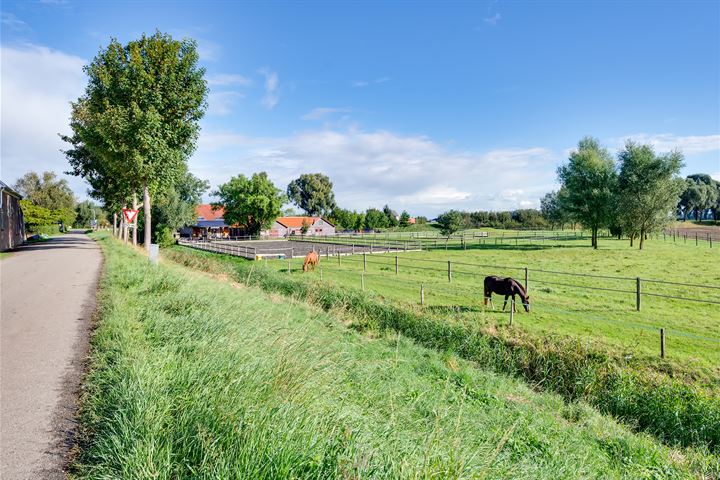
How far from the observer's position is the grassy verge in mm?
6727

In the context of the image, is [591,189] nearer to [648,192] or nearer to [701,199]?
[648,192]

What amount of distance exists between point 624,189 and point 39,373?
4713 cm

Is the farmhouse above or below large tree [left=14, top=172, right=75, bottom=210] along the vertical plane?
below

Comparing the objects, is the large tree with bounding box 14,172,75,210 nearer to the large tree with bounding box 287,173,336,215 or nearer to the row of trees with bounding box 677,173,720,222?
the large tree with bounding box 287,173,336,215

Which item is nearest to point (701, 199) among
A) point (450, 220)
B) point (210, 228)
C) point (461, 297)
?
point (450, 220)

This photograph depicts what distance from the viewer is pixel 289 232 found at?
90.4 meters

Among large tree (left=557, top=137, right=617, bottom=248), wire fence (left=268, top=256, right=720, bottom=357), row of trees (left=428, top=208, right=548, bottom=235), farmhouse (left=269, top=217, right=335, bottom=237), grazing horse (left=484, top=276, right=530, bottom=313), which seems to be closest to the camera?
wire fence (left=268, top=256, right=720, bottom=357)

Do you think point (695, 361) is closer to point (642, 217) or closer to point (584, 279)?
point (584, 279)

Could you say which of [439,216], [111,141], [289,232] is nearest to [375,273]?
[111,141]

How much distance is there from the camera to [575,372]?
8609 millimetres

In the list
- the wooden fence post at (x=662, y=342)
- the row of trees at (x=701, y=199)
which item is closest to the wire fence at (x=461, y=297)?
the wooden fence post at (x=662, y=342)

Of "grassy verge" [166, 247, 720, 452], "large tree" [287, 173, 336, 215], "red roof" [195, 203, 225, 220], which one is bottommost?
"grassy verge" [166, 247, 720, 452]

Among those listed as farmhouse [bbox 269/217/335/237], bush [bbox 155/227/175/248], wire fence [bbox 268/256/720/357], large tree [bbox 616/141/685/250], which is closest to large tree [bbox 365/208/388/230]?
farmhouse [bbox 269/217/335/237]

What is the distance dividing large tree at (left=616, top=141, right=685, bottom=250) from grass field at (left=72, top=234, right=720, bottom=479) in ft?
125
